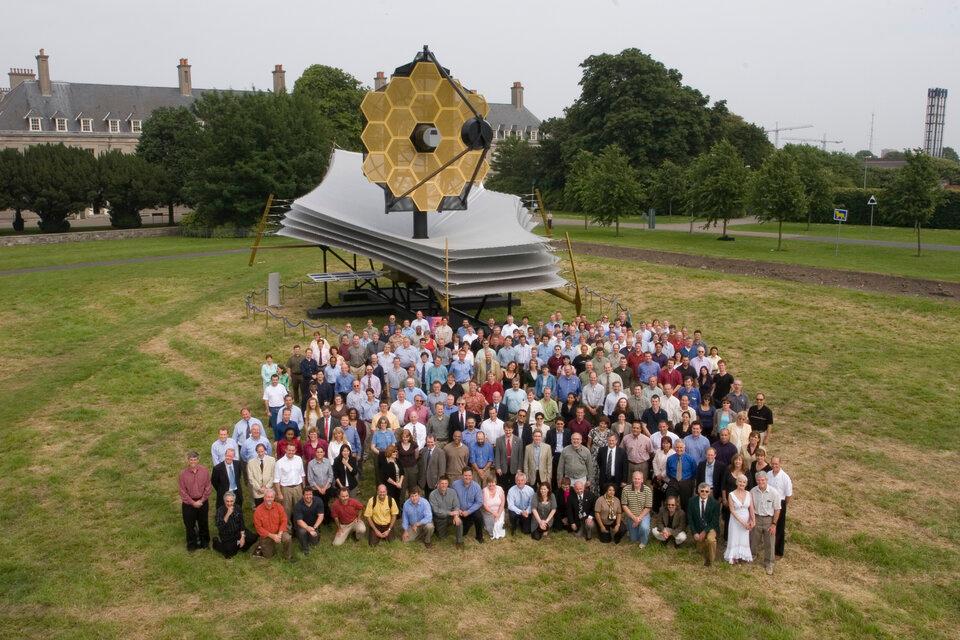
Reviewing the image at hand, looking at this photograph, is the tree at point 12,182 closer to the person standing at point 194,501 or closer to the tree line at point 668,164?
the tree line at point 668,164

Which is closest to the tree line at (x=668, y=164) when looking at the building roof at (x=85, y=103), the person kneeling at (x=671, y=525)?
the person kneeling at (x=671, y=525)

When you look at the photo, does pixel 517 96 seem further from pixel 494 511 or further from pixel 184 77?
pixel 494 511

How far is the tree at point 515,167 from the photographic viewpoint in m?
63.4

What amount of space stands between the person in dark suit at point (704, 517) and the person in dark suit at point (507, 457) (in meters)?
2.55

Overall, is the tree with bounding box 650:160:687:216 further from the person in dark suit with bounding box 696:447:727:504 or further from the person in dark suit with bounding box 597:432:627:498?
the person in dark suit with bounding box 696:447:727:504

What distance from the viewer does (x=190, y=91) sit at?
283 ft

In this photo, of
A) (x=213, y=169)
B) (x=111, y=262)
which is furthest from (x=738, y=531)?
(x=213, y=169)

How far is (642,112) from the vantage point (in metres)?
56.5

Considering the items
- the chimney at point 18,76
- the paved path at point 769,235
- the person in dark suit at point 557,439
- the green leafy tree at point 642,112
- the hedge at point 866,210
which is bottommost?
the person in dark suit at point 557,439

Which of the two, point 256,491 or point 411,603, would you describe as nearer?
point 411,603

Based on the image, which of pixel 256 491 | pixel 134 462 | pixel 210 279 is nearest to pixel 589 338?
pixel 256 491

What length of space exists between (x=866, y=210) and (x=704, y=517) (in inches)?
1976

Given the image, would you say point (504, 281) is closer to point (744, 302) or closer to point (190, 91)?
point (744, 302)

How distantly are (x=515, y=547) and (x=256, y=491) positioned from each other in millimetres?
3691
